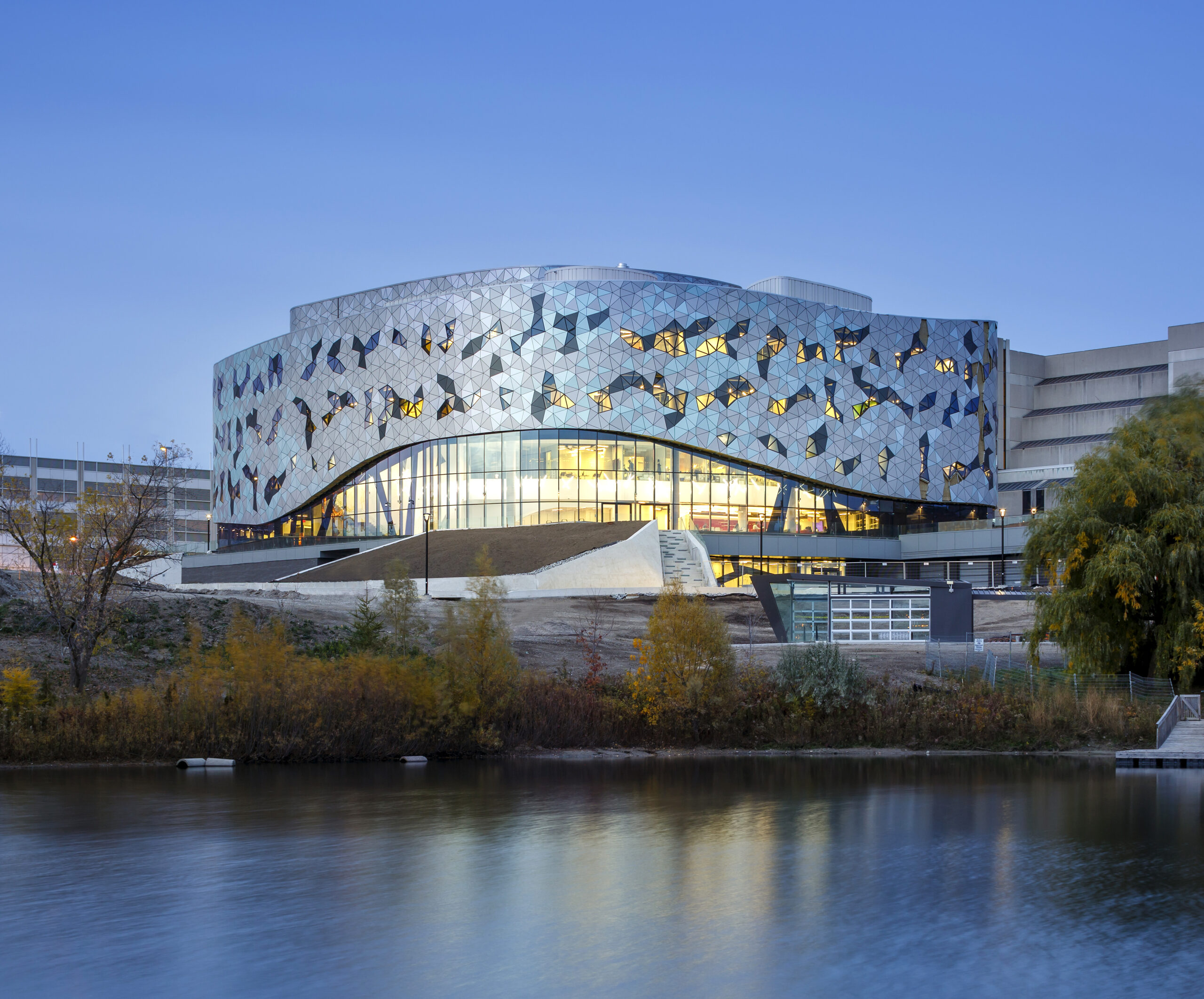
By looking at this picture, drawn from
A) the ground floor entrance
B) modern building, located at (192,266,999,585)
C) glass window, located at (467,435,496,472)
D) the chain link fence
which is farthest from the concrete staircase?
the chain link fence

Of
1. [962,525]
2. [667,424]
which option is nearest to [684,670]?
[667,424]

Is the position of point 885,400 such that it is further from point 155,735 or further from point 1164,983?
point 1164,983

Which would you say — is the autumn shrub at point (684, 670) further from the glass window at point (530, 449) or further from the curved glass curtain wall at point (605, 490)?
the glass window at point (530, 449)

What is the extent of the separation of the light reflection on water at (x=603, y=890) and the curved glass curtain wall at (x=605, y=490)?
62.1 m

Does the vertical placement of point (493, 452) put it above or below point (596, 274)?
below

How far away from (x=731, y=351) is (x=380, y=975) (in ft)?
246

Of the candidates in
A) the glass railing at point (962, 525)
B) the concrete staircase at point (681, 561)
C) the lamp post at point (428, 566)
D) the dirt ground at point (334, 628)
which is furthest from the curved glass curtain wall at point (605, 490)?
the dirt ground at point (334, 628)

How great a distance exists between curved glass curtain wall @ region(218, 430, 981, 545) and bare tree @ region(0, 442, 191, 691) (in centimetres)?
5112

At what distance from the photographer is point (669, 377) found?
83188 mm

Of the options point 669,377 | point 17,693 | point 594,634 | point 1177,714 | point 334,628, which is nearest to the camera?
point 17,693

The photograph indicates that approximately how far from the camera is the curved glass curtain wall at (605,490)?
84.9 metres

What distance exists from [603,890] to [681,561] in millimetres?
55698

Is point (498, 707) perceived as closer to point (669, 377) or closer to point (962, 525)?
point (669, 377)

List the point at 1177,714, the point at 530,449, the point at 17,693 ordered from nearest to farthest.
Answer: the point at 17,693 < the point at 1177,714 < the point at 530,449
